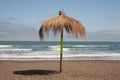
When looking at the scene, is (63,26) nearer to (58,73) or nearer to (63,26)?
(63,26)

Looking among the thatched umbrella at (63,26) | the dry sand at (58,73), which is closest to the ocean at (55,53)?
the dry sand at (58,73)

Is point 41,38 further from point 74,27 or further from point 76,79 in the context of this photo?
point 76,79

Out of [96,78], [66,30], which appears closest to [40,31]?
[66,30]

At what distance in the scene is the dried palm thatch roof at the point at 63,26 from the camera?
1043 centimetres

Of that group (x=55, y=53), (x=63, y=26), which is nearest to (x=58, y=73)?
(x=63, y=26)

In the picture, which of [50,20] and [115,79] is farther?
[50,20]

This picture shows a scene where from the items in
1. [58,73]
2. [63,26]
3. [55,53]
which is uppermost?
[63,26]

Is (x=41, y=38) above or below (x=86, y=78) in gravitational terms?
above

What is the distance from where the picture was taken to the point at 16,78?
32.4 ft

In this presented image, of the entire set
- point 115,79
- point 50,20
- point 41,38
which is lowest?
point 115,79

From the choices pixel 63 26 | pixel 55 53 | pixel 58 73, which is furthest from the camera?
pixel 55 53

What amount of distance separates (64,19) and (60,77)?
2390mm

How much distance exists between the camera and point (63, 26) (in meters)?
10.5

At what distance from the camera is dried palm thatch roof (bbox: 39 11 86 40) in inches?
411
